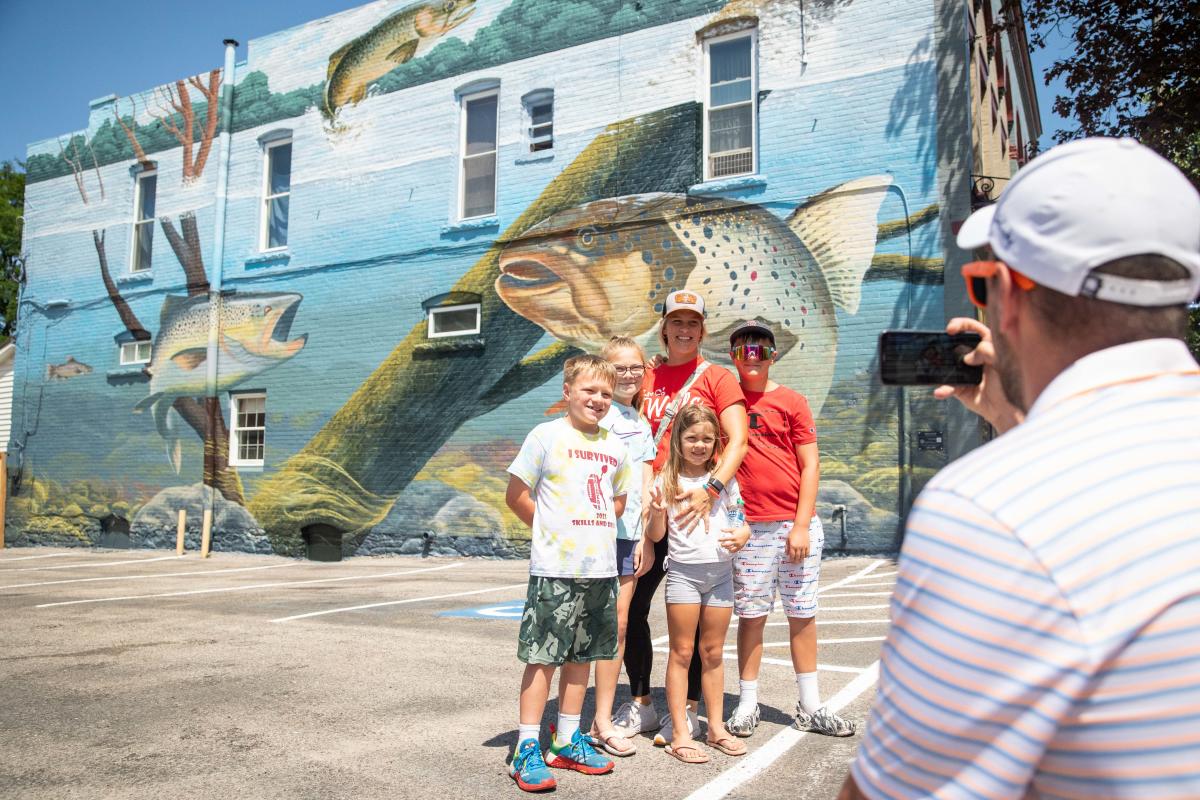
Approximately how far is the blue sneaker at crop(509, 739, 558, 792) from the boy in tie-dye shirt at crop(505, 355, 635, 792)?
0.5 inches

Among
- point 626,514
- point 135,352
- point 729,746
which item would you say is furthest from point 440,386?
point 729,746

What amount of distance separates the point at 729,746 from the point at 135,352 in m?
18.0

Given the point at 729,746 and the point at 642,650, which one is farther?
the point at 642,650

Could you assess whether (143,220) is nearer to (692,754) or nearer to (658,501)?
(658,501)

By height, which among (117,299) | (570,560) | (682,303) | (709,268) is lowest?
(570,560)

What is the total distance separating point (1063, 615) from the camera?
882 millimetres

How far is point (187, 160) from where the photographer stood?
18094 mm

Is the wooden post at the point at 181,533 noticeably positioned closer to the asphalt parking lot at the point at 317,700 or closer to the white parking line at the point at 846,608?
the asphalt parking lot at the point at 317,700

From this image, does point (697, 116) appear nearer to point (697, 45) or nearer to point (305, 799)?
point (697, 45)

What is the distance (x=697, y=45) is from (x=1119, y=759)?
13488 millimetres

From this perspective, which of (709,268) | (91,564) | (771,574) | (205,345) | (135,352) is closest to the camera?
(771,574)

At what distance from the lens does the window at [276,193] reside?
17.1 metres

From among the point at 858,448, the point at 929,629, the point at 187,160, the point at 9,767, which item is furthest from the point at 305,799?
the point at 187,160

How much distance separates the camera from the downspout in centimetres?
1706
